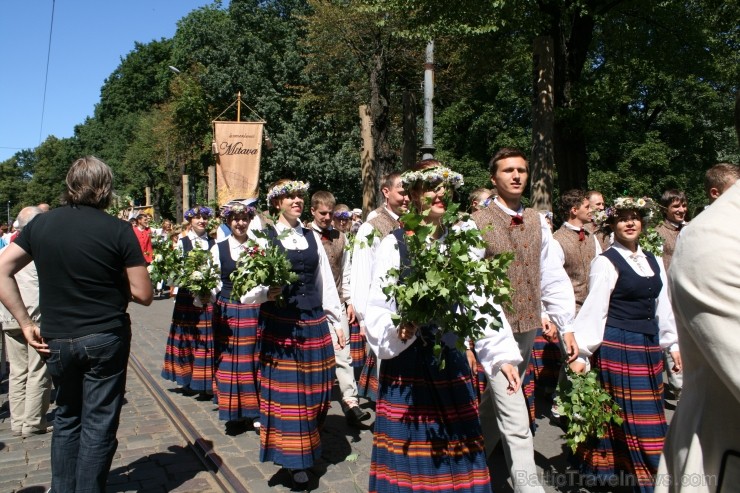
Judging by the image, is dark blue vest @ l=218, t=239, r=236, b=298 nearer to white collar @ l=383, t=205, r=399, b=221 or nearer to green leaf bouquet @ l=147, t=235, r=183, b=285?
green leaf bouquet @ l=147, t=235, r=183, b=285

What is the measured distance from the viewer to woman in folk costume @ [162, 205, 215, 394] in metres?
6.89

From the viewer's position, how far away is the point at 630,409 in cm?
417

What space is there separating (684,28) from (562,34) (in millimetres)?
3214

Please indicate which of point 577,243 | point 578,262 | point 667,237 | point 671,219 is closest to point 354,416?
point 578,262

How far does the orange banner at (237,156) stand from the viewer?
16781 mm

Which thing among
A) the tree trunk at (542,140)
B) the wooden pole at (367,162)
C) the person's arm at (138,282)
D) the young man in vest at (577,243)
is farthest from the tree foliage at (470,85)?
the person's arm at (138,282)

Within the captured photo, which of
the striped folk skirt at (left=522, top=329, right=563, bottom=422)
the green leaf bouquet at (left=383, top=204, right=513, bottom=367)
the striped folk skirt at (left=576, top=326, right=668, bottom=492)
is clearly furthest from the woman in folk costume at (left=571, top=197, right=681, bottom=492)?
the striped folk skirt at (left=522, top=329, right=563, bottom=422)

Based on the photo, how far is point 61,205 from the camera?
374 centimetres

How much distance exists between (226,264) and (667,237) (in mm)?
4939

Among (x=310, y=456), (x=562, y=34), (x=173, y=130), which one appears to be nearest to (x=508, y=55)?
(x=562, y=34)

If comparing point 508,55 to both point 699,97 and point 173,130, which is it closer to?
point 699,97

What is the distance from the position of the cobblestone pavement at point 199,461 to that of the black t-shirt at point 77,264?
1613 millimetres

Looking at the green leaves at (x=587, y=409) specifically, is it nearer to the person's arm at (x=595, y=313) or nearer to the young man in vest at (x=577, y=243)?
the person's arm at (x=595, y=313)

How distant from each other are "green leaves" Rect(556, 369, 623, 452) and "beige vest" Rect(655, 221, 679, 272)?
3061mm
